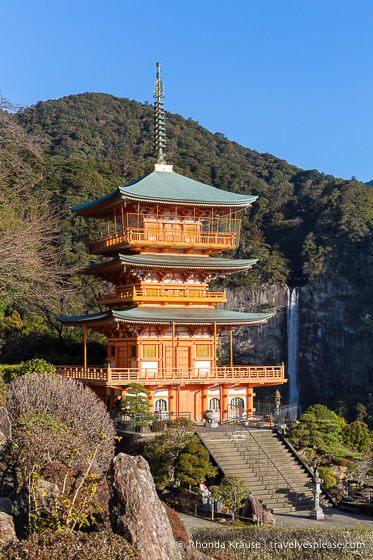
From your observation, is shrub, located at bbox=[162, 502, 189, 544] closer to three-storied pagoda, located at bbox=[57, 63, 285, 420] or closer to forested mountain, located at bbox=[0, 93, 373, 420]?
three-storied pagoda, located at bbox=[57, 63, 285, 420]

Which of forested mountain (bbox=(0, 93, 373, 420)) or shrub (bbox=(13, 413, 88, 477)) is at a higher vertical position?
forested mountain (bbox=(0, 93, 373, 420))

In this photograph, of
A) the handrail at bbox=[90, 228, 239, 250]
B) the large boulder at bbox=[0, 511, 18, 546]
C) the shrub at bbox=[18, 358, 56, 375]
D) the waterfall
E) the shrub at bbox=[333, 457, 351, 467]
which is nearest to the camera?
the large boulder at bbox=[0, 511, 18, 546]

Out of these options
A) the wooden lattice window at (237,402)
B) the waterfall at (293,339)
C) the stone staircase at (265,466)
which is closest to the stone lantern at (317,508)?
the stone staircase at (265,466)

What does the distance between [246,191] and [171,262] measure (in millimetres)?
53759

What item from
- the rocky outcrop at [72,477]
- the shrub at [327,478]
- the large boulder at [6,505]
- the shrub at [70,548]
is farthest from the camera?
the shrub at [327,478]

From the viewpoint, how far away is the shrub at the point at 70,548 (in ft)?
32.4

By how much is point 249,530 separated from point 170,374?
39.8 ft

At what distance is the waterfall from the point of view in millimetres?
61128

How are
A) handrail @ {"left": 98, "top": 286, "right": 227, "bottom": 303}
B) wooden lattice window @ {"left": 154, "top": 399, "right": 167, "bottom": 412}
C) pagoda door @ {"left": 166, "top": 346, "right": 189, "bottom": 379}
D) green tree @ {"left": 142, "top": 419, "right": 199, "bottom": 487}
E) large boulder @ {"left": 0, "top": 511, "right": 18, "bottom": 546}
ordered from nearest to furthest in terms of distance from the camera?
large boulder @ {"left": 0, "top": 511, "right": 18, "bottom": 546} → green tree @ {"left": 142, "top": 419, "right": 199, "bottom": 487} → wooden lattice window @ {"left": 154, "top": 399, "right": 167, "bottom": 412} → pagoda door @ {"left": 166, "top": 346, "right": 189, "bottom": 379} → handrail @ {"left": 98, "top": 286, "right": 227, "bottom": 303}

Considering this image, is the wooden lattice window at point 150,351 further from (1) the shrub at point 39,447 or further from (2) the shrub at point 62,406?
(1) the shrub at point 39,447

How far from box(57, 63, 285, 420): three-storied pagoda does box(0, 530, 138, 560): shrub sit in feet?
55.9

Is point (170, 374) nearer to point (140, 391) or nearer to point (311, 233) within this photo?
point (140, 391)

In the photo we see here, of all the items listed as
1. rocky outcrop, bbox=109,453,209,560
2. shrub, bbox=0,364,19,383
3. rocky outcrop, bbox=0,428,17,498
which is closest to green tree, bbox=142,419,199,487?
shrub, bbox=0,364,19,383

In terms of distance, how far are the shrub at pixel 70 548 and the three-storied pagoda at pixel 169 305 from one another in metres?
17.0
